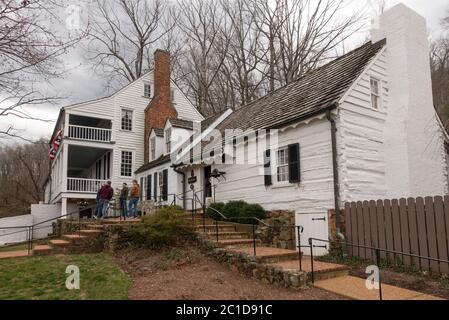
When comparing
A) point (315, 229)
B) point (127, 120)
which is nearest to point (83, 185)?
point (127, 120)

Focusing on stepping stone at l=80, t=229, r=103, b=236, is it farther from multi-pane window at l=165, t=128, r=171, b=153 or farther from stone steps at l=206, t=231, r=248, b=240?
multi-pane window at l=165, t=128, r=171, b=153

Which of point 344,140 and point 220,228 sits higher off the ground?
point 344,140

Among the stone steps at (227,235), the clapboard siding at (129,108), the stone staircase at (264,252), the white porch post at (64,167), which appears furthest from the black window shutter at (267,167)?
the white porch post at (64,167)

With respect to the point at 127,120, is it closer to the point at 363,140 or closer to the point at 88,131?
the point at 88,131

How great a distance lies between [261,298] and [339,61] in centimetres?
1078

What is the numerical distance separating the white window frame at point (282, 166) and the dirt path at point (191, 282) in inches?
164

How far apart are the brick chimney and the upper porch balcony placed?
267 cm

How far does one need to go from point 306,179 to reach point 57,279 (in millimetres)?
7597

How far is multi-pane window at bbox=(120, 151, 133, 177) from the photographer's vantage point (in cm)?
2457

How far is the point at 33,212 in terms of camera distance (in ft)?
80.4

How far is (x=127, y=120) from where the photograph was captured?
2533 cm

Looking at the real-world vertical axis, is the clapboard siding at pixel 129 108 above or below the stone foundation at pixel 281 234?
above

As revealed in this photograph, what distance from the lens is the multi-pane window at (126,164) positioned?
24.6m

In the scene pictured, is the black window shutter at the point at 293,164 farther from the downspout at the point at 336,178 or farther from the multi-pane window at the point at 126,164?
the multi-pane window at the point at 126,164
